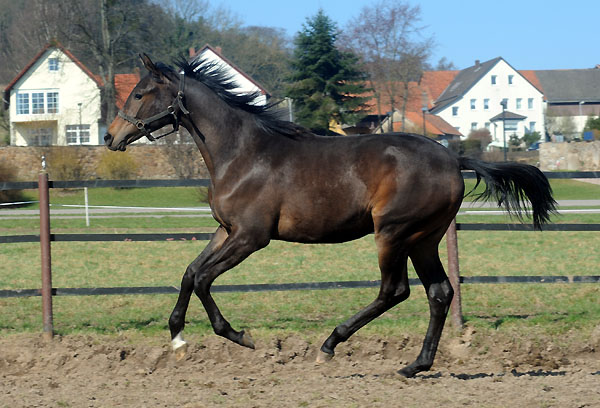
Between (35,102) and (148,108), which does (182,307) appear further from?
(35,102)

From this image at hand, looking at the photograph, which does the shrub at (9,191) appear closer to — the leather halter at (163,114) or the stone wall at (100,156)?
the stone wall at (100,156)

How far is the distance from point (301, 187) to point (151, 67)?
1.45m

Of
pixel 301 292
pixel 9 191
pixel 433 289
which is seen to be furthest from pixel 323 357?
pixel 9 191

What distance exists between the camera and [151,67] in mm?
5492

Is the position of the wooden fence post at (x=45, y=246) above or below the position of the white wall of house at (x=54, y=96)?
below

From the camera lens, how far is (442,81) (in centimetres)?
8269

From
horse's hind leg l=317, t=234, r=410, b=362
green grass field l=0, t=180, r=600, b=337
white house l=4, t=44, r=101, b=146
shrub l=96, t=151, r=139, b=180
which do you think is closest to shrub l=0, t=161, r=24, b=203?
shrub l=96, t=151, r=139, b=180

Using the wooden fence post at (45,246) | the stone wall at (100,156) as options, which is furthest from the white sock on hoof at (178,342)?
the stone wall at (100,156)

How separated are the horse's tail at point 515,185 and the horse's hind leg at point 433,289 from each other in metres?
0.63

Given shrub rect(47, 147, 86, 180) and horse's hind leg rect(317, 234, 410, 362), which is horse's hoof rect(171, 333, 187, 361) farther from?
shrub rect(47, 147, 86, 180)

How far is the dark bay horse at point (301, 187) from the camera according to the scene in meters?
5.23

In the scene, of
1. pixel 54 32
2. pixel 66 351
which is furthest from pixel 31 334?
pixel 54 32

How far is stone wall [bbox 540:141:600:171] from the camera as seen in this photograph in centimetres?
3965

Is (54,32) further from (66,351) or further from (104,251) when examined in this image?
(66,351)
